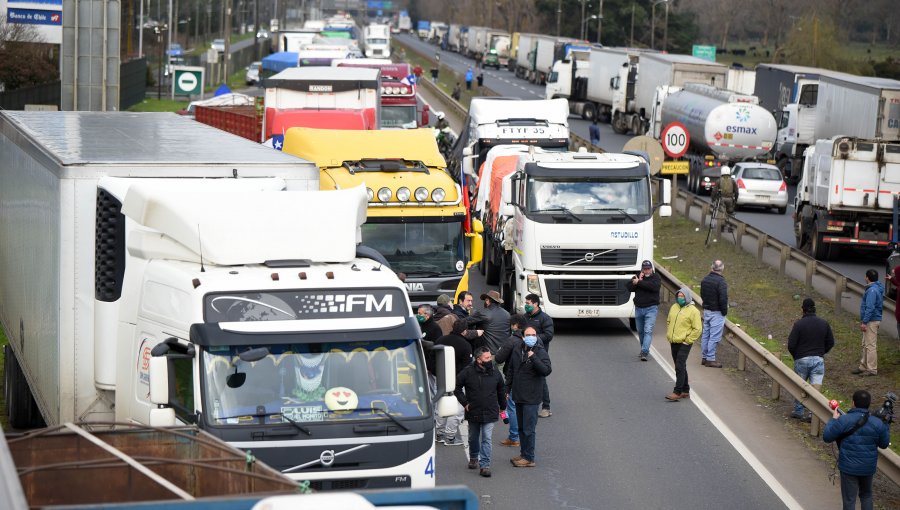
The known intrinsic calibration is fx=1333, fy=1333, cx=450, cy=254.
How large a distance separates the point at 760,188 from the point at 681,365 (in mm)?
23143

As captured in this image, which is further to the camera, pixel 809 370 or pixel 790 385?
pixel 809 370

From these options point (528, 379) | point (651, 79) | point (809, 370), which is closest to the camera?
point (528, 379)

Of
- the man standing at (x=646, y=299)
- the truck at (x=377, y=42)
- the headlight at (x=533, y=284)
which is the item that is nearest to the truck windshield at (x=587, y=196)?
the headlight at (x=533, y=284)

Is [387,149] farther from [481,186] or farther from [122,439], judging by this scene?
[122,439]

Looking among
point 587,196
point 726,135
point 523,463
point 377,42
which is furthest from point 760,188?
point 377,42

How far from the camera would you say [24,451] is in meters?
7.67

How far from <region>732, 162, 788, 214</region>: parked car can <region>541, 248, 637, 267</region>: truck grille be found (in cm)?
1825

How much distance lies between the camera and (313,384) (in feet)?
32.6

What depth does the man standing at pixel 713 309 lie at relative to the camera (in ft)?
64.2

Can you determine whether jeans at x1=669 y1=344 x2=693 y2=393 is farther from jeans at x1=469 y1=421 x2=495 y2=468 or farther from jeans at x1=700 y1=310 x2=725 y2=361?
jeans at x1=469 y1=421 x2=495 y2=468

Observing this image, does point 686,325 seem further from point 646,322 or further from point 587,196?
point 587,196

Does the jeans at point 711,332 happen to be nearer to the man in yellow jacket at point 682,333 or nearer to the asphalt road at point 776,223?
the man in yellow jacket at point 682,333

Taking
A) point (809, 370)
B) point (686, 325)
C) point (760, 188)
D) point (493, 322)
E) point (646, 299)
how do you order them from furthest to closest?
point (760, 188) < point (646, 299) < point (686, 325) < point (493, 322) < point (809, 370)

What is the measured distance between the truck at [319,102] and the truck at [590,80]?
3725 centimetres
